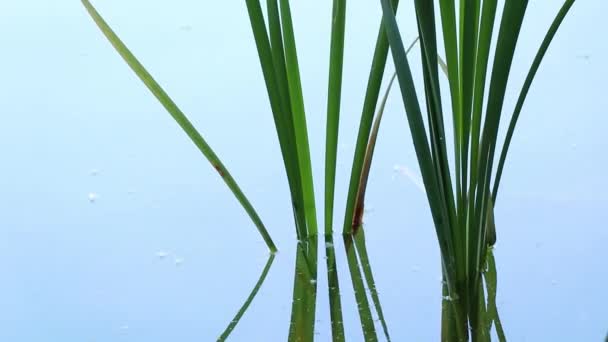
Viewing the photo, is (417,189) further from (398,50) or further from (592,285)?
(398,50)

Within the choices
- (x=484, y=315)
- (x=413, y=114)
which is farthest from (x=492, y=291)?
(x=413, y=114)

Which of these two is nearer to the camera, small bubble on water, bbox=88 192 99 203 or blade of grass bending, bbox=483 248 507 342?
blade of grass bending, bbox=483 248 507 342

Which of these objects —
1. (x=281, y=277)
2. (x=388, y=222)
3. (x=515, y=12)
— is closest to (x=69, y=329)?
(x=281, y=277)

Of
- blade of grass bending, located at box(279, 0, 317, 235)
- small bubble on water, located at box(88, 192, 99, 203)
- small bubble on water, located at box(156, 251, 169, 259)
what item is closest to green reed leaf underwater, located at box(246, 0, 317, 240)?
blade of grass bending, located at box(279, 0, 317, 235)

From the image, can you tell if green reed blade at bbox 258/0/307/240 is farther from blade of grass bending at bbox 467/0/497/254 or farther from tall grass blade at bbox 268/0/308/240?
blade of grass bending at bbox 467/0/497/254

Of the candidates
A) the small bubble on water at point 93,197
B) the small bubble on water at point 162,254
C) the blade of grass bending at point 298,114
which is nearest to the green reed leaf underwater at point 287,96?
the blade of grass bending at point 298,114

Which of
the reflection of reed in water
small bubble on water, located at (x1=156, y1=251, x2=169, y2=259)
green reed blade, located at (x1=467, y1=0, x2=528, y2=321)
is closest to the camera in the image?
green reed blade, located at (x1=467, y1=0, x2=528, y2=321)
